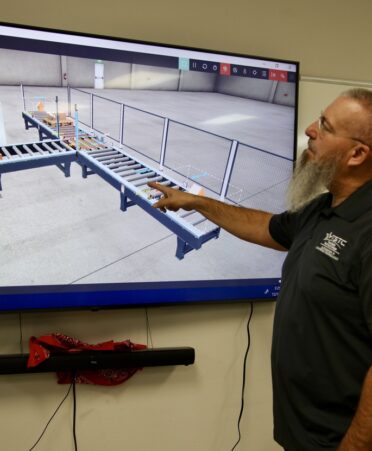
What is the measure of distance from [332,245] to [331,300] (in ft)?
0.58

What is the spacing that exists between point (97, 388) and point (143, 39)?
165 cm

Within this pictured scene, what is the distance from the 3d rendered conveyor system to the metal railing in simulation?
2.5 inches

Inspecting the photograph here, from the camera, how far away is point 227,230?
5.36 feet

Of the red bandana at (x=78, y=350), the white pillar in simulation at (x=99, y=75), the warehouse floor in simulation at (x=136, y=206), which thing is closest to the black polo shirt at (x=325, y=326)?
the warehouse floor in simulation at (x=136, y=206)

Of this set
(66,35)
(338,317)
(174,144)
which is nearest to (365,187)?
(338,317)

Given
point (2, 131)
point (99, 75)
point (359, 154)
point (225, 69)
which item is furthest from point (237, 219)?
point (2, 131)

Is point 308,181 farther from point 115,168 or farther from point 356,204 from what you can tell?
point 115,168

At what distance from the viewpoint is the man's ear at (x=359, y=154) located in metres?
1.17

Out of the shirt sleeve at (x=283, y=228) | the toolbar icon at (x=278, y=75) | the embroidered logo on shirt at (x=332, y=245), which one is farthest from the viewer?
the toolbar icon at (x=278, y=75)

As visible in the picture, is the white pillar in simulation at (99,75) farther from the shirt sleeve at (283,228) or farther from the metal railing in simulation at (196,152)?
the shirt sleeve at (283,228)

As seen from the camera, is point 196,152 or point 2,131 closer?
point 2,131

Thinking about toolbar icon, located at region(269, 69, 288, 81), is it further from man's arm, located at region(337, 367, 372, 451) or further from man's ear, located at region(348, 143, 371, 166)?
man's arm, located at region(337, 367, 372, 451)

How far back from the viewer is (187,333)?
1840 millimetres

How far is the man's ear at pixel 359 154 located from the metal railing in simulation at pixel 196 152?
0.63 m
